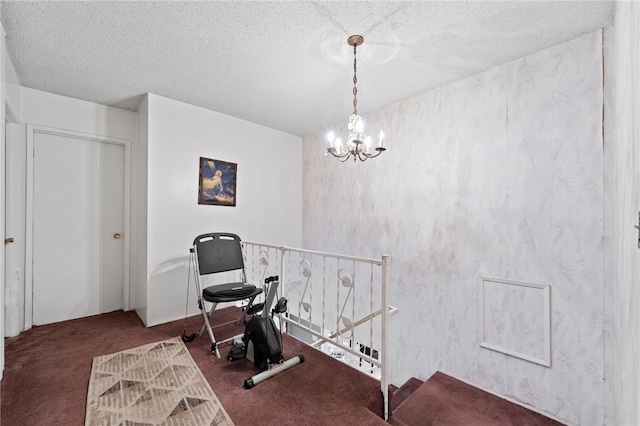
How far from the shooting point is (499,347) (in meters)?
2.52

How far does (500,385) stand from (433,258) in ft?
4.13

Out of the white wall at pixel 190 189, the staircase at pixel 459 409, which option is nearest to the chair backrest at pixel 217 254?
the white wall at pixel 190 189

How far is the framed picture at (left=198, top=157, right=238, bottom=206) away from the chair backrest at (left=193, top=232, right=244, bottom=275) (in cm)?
69

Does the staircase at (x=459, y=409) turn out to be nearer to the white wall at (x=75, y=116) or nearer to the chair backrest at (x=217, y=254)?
the chair backrest at (x=217, y=254)

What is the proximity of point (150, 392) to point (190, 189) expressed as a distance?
220 centimetres

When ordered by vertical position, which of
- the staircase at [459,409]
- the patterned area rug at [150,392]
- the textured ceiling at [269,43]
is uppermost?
the textured ceiling at [269,43]

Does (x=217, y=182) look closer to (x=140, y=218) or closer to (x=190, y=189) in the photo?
(x=190, y=189)

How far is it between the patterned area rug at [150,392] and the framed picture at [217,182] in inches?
71.7

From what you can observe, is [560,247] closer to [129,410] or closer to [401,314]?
[401,314]

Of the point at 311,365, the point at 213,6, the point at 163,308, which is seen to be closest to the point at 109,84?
the point at 213,6

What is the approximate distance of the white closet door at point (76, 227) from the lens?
118 inches

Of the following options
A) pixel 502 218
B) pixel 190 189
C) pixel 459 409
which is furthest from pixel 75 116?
pixel 459 409

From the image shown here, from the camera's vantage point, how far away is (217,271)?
2.94 metres

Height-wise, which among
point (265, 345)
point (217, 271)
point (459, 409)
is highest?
point (217, 271)
